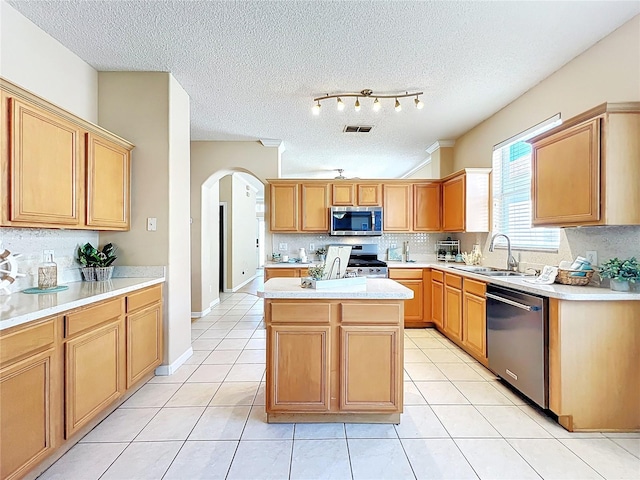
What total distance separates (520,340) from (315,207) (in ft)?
10.1

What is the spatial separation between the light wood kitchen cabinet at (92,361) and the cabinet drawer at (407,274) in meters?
3.22

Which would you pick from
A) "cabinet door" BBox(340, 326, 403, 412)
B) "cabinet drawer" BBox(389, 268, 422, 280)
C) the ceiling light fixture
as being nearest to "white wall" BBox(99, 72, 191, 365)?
the ceiling light fixture

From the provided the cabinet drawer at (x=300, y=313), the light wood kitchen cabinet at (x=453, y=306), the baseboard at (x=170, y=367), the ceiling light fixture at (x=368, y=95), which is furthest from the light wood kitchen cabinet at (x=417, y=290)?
the baseboard at (x=170, y=367)

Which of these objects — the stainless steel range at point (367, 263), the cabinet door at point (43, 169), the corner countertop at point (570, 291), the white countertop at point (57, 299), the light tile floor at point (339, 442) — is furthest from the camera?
the stainless steel range at point (367, 263)

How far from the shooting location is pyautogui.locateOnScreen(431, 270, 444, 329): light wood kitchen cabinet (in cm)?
401

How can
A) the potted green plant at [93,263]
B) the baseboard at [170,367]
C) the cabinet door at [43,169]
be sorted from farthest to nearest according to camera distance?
the baseboard at [170,367], the potted green plant at [93,263], the cabinet door at [43,169]

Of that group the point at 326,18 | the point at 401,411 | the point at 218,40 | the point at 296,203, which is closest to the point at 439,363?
the point at 401,411

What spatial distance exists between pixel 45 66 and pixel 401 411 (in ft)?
11.6

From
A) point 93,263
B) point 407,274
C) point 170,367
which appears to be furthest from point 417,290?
point 93,263

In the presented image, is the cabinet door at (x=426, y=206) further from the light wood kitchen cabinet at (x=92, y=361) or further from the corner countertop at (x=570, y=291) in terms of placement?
the light wood kitchen cabinet at (x=92, y=361)

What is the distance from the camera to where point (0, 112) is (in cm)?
171

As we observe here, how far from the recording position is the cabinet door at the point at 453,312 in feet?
11.5

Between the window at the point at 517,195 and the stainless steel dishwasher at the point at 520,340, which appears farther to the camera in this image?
the window at the point at 517,195

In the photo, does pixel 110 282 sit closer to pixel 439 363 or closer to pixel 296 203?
pixel 296 203
